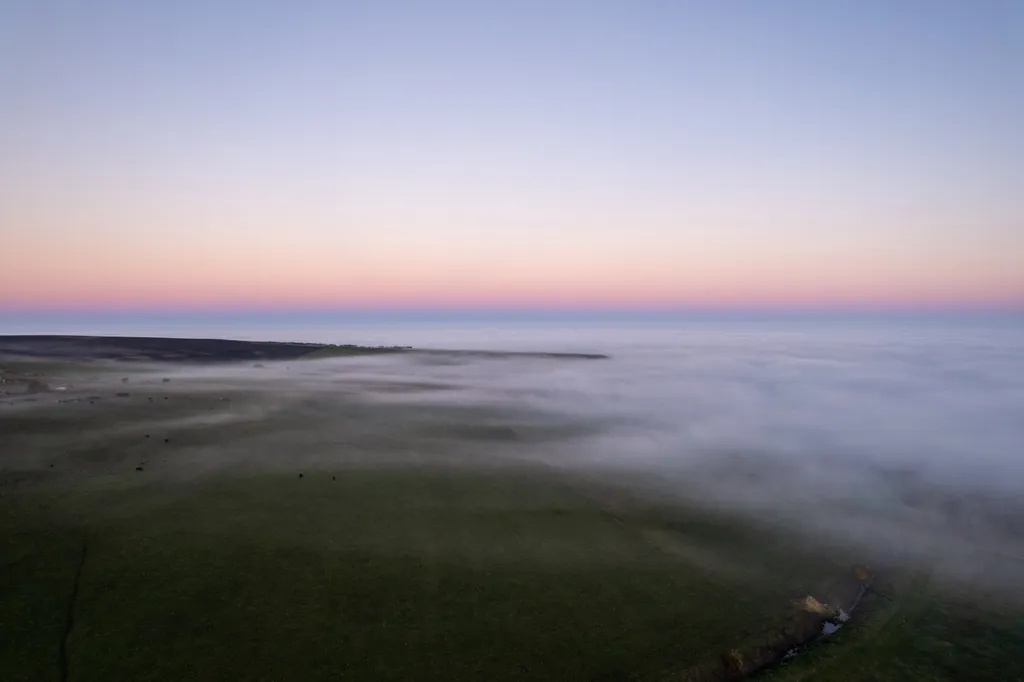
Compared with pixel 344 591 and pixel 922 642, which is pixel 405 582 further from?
pixel 922 642

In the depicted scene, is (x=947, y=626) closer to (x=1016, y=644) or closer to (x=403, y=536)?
(x=1016, y=644)

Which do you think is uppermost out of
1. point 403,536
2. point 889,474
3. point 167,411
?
point 167,411

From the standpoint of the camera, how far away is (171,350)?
7350 cm

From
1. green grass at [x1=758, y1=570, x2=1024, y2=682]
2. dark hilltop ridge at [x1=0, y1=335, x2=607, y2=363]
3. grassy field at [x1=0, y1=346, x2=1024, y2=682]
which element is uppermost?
dark hilltop ridge at [x1=0, y1=335, x2=607, y2=363]

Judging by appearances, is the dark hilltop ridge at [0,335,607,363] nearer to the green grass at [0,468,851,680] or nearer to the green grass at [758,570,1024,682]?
the green grass at [0,468,851,680]

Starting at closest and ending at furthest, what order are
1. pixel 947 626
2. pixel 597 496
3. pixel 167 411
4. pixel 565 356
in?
pixel 947 626 < pixel 597 496 < pixel 167 411 < pixel 565 356

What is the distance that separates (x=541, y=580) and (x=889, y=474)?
1873 cm

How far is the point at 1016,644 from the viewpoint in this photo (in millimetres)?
10297

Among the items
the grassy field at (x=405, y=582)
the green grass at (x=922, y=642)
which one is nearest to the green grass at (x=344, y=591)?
the grassy field at (x=405, y=582)

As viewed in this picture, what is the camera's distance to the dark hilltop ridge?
66.6m

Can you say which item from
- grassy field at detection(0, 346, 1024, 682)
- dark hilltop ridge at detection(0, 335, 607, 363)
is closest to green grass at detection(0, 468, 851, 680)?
grassy field at detection(0, 346, 1024, 682)

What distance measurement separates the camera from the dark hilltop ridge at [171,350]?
6662 centimetres

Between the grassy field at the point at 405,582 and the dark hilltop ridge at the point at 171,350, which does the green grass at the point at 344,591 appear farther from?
the dark hilltop ridge at the point at 171,350

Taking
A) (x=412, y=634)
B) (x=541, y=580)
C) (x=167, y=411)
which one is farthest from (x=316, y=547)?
(x=167, y=411)
